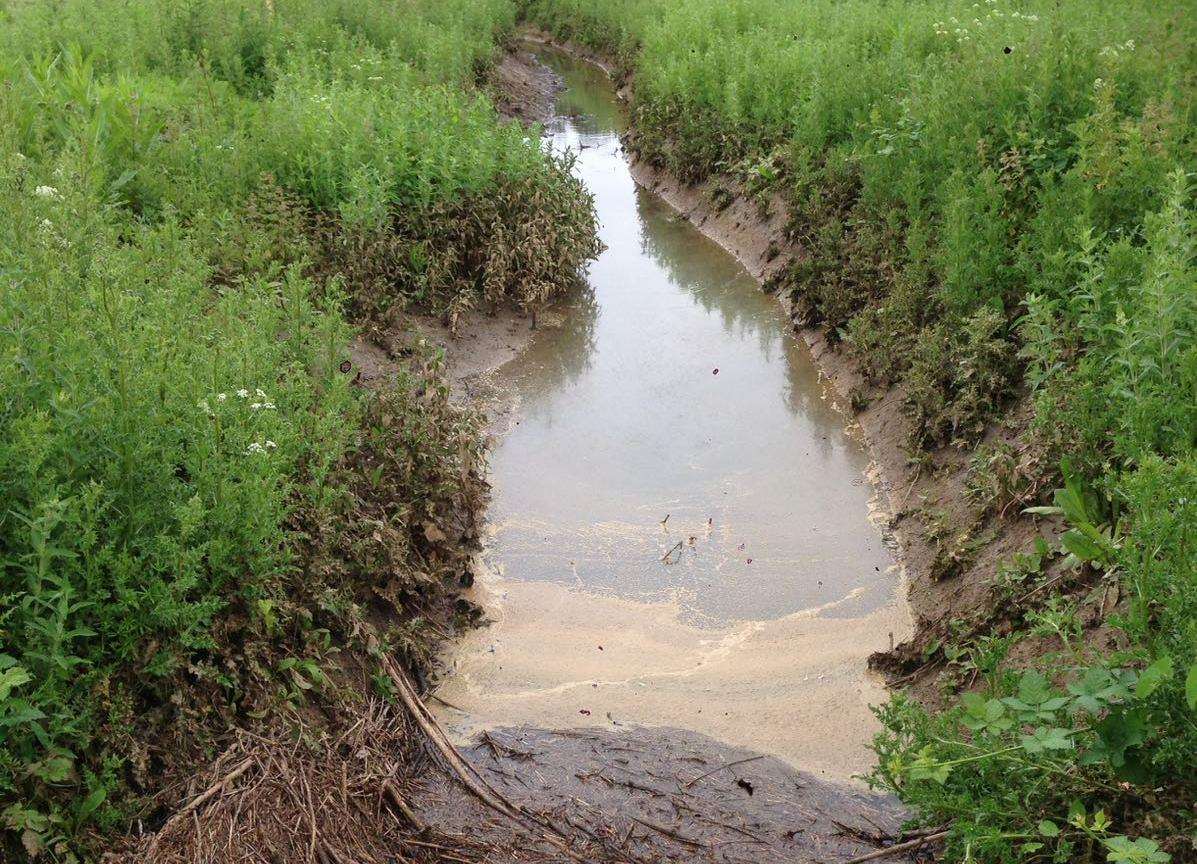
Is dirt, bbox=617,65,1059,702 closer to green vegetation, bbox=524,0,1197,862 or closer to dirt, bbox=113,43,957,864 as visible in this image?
green vegetation, bbox=524,0,1197,862

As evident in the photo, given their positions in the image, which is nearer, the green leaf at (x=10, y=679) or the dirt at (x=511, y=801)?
the green leaf at (x=10, y=679)

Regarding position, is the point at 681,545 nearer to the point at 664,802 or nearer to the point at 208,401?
the point at 664,802

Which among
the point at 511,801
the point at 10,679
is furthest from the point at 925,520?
the point at 10,679

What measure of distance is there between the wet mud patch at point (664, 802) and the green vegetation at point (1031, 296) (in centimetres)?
41

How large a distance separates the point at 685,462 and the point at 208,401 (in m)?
3.87

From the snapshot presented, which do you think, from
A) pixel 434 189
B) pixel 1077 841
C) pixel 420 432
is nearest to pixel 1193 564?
pixel 1077 841

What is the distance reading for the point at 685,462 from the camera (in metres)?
7.45

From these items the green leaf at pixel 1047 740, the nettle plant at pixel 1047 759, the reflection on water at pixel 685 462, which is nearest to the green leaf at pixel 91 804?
the nettle plant at pixel 1047 759

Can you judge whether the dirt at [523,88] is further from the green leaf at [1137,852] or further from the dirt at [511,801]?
the green leaf at [1137,852]

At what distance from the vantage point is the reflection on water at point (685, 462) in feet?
20.5

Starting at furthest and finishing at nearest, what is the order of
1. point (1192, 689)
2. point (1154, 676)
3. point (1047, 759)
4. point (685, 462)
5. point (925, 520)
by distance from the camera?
point (685, 462) < point (925, 520) < point (1047, 759) < point (1154, 676) < point (1192, 689)

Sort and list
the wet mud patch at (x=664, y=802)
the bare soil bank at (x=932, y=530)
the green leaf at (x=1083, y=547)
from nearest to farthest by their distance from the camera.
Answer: the wet mud patch at (x=664, y=802) → the green leaf at (x=1083, y=547) → the bare soil bank at (x=932, y=530)

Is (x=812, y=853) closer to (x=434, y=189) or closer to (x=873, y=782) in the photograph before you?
Result: (x=873, y=782)

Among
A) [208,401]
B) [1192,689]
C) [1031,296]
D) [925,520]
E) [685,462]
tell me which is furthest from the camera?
[685,462]
